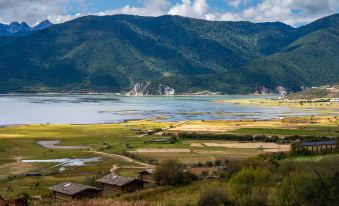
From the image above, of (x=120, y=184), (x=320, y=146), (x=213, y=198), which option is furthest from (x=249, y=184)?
(x=320, y=146)

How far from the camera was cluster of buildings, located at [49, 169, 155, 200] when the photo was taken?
49.3 meters

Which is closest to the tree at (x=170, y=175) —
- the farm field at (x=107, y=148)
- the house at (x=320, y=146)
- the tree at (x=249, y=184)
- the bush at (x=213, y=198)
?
the farm field at (x=107, y=148)

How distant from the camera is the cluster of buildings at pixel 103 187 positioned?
49.3 meters

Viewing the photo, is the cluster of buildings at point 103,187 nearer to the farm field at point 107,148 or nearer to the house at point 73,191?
the house at point 73,191

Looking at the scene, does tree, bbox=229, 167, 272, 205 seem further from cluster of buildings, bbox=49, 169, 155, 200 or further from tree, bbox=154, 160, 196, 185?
cluster of buildings, bbox=49, 169, 155, 200

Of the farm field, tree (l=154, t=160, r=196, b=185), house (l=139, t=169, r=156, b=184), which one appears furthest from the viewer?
the farm field

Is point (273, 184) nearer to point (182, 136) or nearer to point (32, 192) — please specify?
point (32, 192)

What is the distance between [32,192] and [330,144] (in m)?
48.3

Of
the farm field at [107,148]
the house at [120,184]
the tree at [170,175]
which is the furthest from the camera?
the farm field at [107,148]

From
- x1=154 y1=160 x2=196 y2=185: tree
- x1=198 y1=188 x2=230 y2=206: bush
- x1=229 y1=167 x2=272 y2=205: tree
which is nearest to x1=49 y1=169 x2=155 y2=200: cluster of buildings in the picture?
x1=154 y1=160 x2=196 y2=185: tree

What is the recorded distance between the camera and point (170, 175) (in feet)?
181

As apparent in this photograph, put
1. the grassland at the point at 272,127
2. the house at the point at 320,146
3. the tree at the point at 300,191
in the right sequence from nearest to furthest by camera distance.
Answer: the tree at the point at 300,191, the house at the point at 320,146, the grassland at the point at 272,127

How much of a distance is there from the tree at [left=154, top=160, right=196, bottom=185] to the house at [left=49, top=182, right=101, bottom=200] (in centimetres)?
736

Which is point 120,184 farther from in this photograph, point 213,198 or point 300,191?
point 300,191
